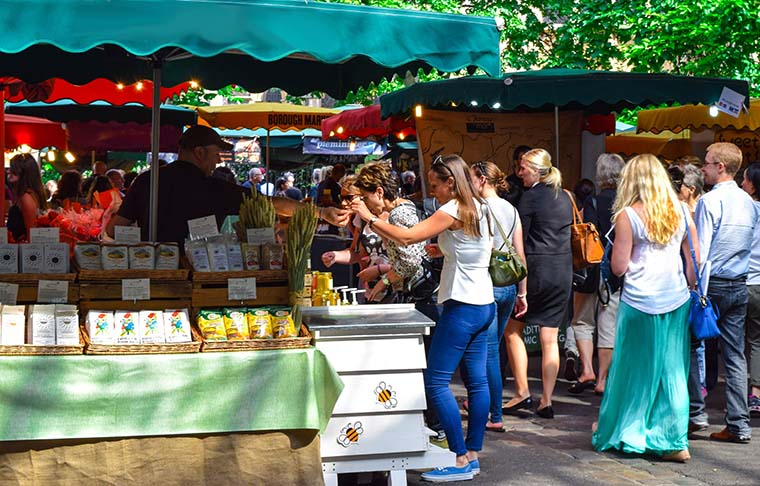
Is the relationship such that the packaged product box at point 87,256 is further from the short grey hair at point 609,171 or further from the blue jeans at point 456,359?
the short grey hair at point 609,171

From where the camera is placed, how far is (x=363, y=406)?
19.5ft

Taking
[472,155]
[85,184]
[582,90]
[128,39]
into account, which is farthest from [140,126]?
[128,39]

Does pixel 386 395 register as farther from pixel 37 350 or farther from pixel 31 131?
pixel 31 131

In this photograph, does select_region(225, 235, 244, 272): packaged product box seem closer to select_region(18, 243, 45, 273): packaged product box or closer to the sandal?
select_region(18, 243, 45, 273): packaged product box

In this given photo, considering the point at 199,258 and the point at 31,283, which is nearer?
the point at 31,283

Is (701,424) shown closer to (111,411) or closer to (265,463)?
(265,463)

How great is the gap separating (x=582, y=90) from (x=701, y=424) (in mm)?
3625

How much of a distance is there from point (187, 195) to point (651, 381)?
305 centimetres

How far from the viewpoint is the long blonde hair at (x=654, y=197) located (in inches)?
271

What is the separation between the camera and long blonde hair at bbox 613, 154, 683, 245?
6887 millimetres

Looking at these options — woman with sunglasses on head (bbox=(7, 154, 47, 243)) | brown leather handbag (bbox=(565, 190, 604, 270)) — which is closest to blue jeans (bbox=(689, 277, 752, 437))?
brown leather handbag (bbox=(565, 190, 604, 270))

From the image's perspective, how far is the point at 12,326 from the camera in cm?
536

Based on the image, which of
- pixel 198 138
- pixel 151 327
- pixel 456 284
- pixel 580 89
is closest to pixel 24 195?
pixel 198 138

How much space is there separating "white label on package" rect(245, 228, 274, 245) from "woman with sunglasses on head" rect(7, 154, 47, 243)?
4.25 metres
